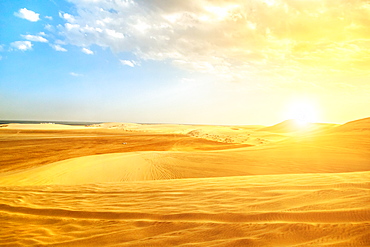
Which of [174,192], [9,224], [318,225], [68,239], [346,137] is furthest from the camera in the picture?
[346,137]

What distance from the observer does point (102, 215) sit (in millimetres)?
3828

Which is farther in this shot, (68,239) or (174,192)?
(174,192)

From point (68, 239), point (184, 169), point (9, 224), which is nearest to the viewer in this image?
point (68, 239)

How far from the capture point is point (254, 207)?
349 centimetres

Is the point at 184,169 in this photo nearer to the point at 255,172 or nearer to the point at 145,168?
the point at 145,168

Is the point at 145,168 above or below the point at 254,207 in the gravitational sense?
below

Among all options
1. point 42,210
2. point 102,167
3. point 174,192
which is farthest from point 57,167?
point 174,192

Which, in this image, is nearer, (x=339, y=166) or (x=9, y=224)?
(x=9, y=224)

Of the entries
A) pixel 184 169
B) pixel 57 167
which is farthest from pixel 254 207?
pixel 57 167

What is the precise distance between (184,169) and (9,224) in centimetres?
734

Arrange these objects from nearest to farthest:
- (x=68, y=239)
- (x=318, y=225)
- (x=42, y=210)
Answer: (x=318, y=225)
(x=68, y=239)
(x=42, y=210)

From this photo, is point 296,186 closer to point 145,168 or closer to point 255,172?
point 255,172

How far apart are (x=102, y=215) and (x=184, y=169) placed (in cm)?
675

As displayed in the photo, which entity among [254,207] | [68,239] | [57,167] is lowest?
[57,167]
